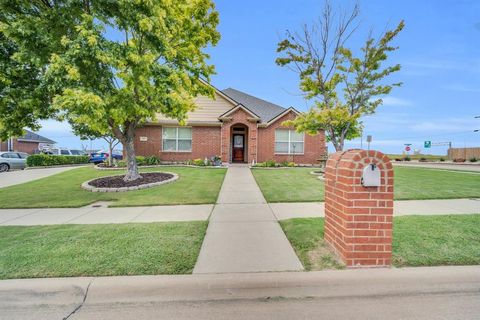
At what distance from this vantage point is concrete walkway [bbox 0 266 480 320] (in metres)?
2.62

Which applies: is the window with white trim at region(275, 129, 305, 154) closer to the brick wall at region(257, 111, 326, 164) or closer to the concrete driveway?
the brick wall at region(257, 111, 326, 164)

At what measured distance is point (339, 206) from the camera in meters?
3.59

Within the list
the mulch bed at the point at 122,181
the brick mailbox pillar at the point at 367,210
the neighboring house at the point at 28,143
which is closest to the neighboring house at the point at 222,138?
the mulch bed at the point at 122,181

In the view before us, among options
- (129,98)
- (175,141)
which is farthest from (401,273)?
(175,141)

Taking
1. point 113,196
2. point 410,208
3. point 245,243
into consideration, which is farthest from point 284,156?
point 245,243

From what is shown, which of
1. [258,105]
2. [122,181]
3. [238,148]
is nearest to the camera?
[122,181]

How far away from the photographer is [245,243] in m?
4.26

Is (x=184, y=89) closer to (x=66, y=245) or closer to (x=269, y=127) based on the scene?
(x=66, y=245)

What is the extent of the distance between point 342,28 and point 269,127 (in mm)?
10378

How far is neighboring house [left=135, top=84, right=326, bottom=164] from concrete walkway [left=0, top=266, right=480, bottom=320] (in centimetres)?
1656

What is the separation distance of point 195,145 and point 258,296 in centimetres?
1791

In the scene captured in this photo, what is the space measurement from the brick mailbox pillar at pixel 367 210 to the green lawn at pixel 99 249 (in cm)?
218

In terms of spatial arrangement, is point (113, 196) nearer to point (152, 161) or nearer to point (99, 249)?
point (99, 249)

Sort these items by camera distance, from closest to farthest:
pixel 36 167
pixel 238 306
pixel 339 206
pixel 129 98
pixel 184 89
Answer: pixel 238 306 → pixel 339 206 → pixel 129 98 → pixel 184 89 → pixel 36 167
